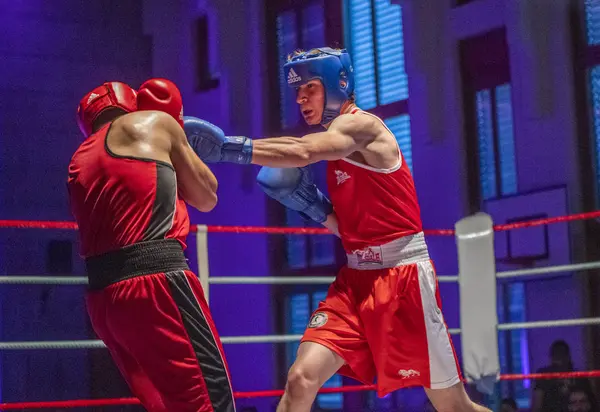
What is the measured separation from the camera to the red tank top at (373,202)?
2.61 meters

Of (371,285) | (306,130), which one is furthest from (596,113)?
(371,285)

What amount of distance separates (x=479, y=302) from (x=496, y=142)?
1491mm

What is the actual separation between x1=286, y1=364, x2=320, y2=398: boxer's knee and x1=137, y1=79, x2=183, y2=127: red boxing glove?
2.70 feet

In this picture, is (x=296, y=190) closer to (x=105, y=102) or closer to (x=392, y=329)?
(x=392, y=329)

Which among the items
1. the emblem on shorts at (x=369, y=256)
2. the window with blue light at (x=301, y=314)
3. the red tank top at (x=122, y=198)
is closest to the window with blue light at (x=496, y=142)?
the window with blue light at (x=301, y=314)

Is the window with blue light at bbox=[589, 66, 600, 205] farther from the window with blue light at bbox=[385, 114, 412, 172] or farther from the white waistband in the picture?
the white waistband

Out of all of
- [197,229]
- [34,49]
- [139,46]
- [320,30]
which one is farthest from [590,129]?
[34,49]

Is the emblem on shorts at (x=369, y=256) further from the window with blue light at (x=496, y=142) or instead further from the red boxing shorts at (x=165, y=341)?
the window with blue light at (x=496, y=142)

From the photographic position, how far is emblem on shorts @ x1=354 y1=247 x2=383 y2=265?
2.62 meters

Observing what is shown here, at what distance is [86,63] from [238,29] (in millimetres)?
1010

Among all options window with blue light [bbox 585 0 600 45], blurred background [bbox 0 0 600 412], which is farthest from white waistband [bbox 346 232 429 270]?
window with blue light [bbox 585 0 600 45]

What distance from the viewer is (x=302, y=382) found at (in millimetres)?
2430

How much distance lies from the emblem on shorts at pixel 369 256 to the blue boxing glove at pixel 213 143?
0.48 metres

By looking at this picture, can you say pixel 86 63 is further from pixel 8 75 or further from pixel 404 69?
pixel 404 69
